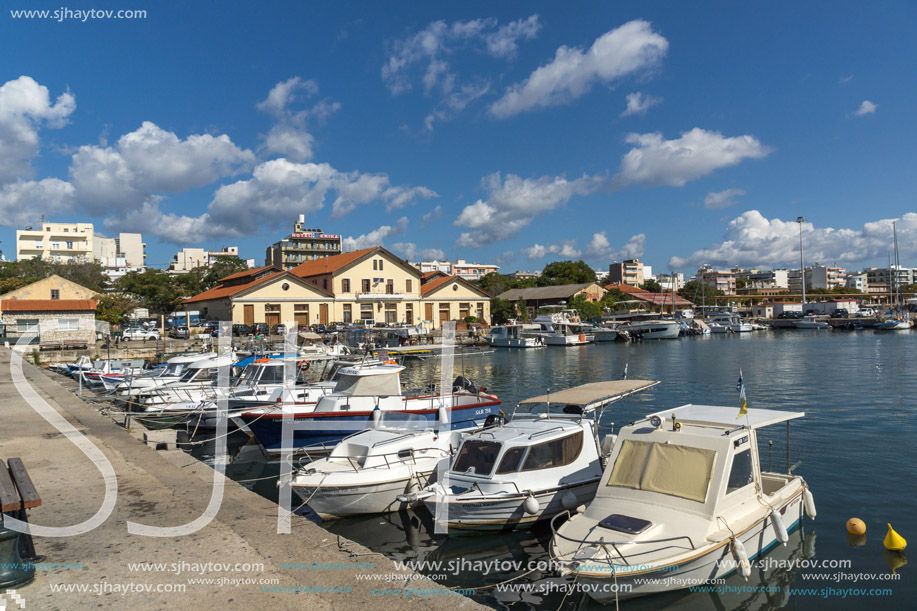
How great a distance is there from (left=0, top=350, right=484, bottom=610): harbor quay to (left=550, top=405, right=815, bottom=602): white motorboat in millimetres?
2602

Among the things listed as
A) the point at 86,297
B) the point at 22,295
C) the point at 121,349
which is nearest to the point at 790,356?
the point at 121,349

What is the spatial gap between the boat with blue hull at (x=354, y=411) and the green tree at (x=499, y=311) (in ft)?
189

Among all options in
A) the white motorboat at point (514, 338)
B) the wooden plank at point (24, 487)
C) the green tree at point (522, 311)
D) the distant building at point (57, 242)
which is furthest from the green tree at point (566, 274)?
the wooden plank at point (24, 487)

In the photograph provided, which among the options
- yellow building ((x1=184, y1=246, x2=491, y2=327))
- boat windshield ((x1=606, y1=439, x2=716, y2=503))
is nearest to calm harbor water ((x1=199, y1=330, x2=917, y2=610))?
boat windshield ((x1=606, y1=439, x2=716, y2=503))

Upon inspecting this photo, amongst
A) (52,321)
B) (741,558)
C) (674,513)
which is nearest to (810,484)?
(741,558)

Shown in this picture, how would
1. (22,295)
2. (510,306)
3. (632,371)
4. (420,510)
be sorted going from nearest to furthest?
(420,510)
(632,371)
(22,295)
(510,306)

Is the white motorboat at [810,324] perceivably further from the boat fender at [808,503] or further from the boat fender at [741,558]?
the boat fender at [741,558]

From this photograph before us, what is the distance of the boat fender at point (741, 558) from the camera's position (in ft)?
25.4

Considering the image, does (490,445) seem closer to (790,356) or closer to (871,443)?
(871,443)

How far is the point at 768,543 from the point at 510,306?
225 ft

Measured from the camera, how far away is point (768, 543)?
9438mm

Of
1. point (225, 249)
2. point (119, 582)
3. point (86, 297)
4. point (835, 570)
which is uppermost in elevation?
point (225, 249)

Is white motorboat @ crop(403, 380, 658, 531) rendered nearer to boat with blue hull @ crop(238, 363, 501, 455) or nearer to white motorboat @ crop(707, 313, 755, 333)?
boat with blue hull @ crop(238, 363, 501, 455)

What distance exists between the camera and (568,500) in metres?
10.9
